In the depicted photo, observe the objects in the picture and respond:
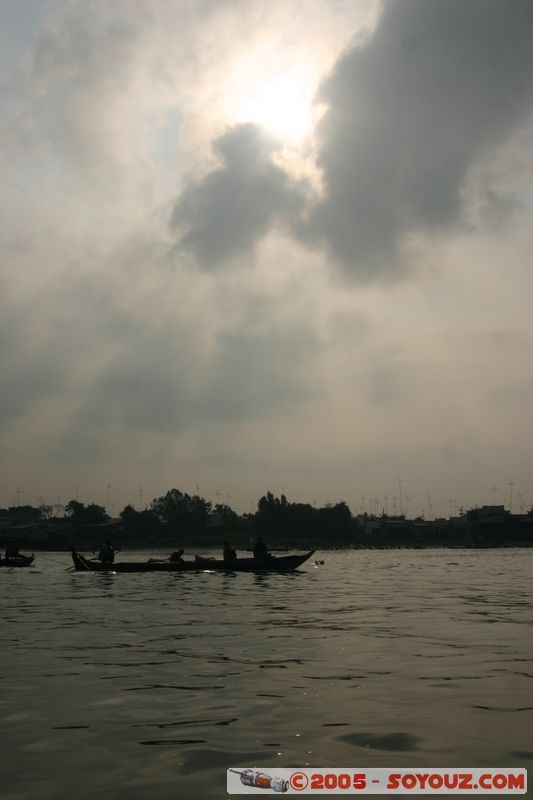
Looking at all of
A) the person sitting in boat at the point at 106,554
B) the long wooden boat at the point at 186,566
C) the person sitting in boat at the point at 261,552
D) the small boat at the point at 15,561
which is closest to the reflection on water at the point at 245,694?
the long wooden boat at the point at 186,566

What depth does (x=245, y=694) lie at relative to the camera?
32.3ft

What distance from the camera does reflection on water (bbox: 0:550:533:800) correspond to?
272 inches

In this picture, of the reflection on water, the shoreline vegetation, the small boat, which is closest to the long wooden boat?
the small boat

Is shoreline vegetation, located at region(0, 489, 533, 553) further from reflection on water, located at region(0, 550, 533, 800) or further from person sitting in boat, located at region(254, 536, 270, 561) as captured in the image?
reflection on water, located at region(0, 550, 533, 800)

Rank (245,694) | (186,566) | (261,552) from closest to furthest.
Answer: (245,694)
(186,566)
(261,552)

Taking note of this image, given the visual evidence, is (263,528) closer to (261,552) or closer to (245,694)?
(261,552)

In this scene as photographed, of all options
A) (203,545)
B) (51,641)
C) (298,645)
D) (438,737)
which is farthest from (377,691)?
(203,545)

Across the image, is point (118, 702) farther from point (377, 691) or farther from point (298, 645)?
point (298, 645)

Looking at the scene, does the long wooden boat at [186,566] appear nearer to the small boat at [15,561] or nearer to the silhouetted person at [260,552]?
the silhouetted person at [260,552]

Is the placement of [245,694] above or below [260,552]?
below

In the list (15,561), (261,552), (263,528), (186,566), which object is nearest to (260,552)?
(261,552)

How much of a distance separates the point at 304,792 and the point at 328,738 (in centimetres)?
149

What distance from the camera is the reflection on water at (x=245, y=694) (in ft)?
22.7

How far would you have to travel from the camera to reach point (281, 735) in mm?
7801
